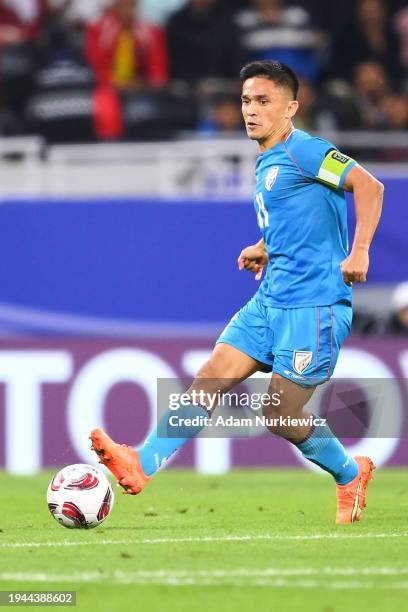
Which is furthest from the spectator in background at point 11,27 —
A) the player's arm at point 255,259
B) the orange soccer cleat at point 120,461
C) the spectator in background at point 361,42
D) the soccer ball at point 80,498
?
the orange soccer cleat at point 120,461

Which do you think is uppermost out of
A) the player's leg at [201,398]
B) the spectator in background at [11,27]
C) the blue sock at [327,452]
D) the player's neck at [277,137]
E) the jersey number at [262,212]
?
the spectator in background at [11,27]

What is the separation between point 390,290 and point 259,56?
3.00 m

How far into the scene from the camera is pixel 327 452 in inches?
303

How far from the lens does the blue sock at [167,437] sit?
24.4 ft

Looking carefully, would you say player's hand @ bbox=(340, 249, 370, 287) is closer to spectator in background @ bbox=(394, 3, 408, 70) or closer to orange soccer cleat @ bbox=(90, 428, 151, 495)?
orange soccer cleat @ bbox=(90, 428, 151, 495)

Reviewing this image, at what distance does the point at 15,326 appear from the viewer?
13.4 m

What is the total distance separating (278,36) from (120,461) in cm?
806

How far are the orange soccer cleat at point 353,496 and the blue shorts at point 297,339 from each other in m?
0.65

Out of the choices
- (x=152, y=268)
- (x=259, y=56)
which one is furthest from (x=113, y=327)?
(x=259, y=56)

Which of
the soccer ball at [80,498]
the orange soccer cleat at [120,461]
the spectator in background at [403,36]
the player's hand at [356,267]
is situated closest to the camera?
the player's hand at [356,267]

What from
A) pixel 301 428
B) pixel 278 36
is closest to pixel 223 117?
pixel 278 36

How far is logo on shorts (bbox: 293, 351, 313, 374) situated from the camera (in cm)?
748

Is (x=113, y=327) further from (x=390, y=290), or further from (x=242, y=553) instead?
(x=242, y=553)

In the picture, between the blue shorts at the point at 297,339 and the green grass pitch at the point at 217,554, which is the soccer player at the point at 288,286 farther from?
the green grass pitch at the point at 217,554
